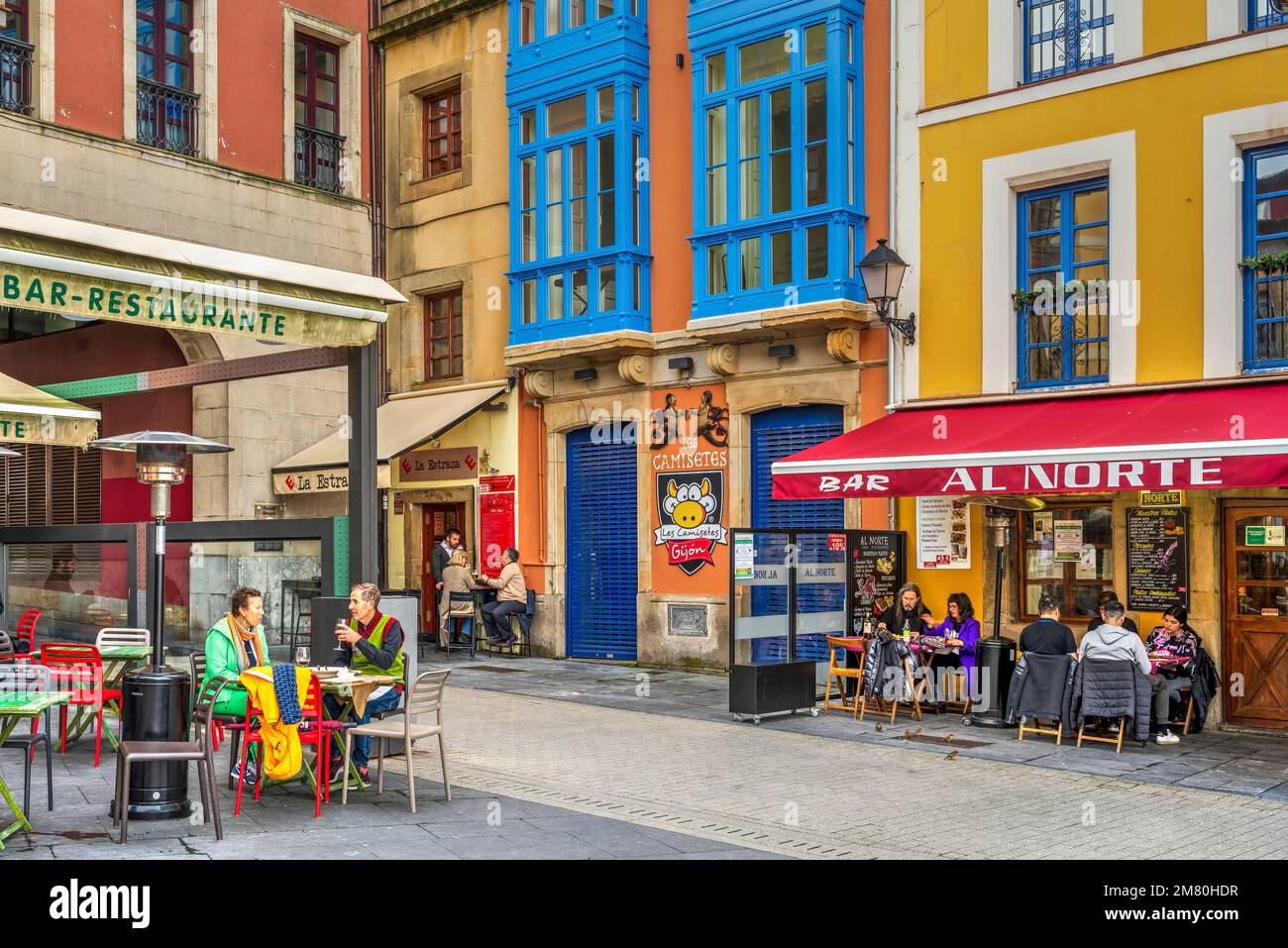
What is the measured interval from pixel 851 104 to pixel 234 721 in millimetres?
10069

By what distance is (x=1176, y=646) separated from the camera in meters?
11.9

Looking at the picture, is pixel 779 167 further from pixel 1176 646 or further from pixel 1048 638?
pixel 1176 646

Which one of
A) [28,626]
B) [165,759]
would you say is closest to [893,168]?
[28,626]

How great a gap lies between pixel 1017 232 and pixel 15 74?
11.9m

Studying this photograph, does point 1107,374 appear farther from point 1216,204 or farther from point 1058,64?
point 1058,64

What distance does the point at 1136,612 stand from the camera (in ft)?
42.1

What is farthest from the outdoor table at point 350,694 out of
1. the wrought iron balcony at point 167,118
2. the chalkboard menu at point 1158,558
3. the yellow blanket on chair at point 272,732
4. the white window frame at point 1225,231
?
the wrought iron balcony at point 167,118

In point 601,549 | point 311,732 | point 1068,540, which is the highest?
point 1068,540

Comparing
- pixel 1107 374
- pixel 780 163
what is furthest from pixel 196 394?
pixel 1107 374

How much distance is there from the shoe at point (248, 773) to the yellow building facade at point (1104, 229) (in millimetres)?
7741

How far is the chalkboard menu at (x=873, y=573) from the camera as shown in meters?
14.0

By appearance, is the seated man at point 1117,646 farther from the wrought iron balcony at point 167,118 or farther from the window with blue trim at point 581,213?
the wrought iron balcony at point 167,118

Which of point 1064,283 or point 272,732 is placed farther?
point 1064,283

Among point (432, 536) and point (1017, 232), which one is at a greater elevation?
point (1017, 232)
